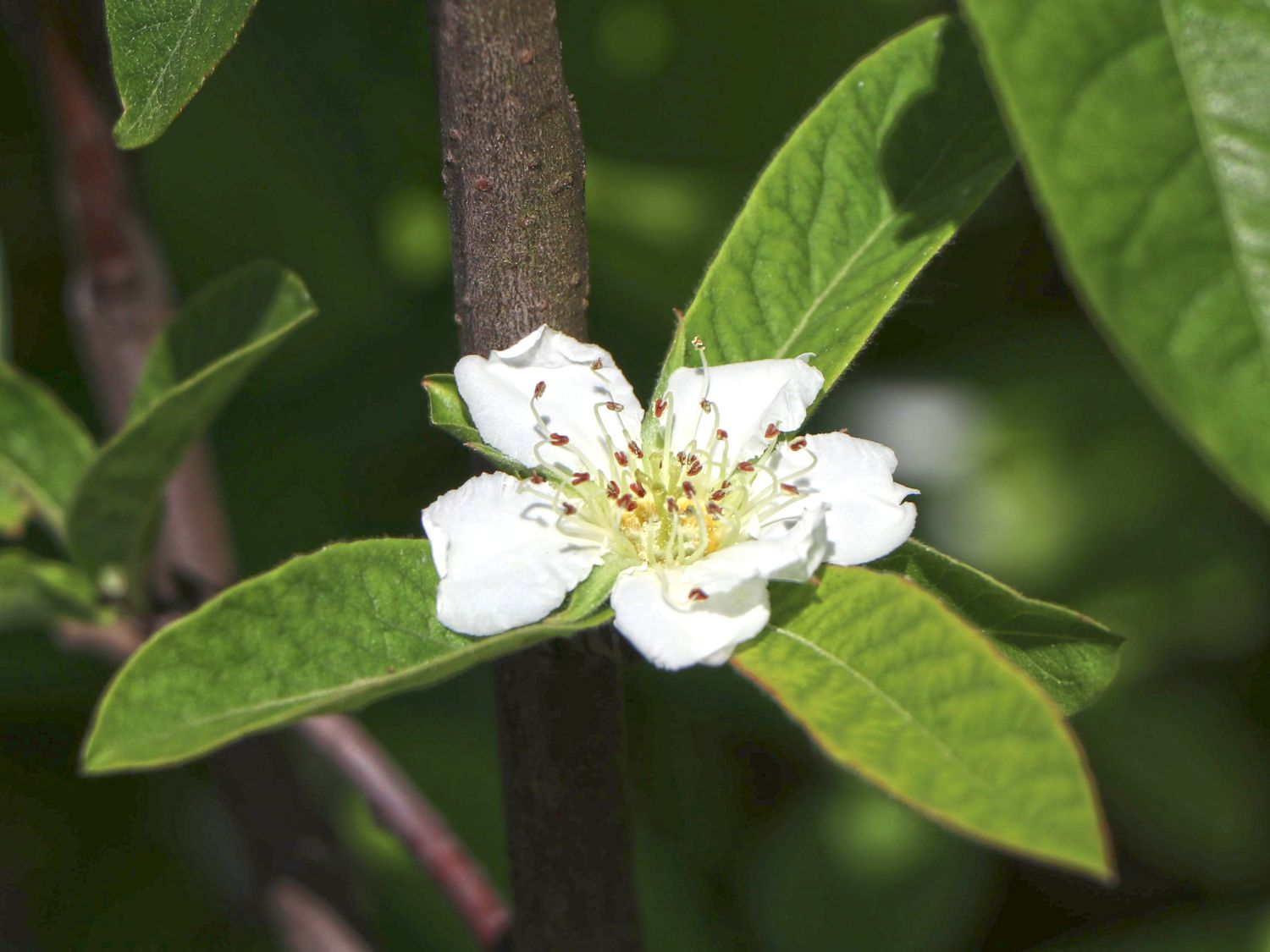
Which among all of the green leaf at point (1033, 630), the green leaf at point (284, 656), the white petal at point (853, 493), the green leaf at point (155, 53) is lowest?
the green leaf at point (1033, 630)

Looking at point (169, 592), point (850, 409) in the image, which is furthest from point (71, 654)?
point (850, 409)

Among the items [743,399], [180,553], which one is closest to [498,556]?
[743,399]

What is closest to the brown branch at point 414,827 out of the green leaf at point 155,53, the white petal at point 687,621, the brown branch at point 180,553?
the brown branch at point 180,553

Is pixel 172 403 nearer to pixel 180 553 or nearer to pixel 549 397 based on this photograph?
pixel 549 397

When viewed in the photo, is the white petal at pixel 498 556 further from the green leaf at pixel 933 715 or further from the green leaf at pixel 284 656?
the green leaf at pixel 933 715

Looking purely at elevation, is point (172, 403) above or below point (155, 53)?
below

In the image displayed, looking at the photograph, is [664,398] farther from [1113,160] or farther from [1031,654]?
[1113,160]
